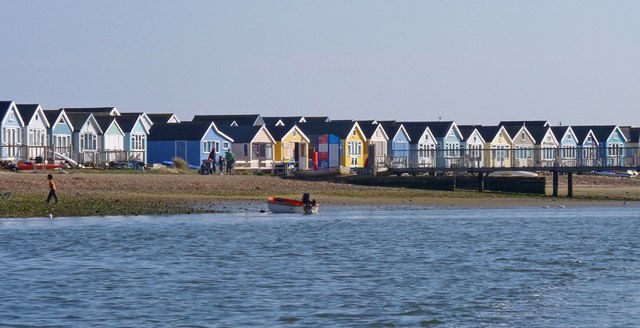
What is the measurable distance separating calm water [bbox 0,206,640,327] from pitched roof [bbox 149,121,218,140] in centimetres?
4201

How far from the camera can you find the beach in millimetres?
49406

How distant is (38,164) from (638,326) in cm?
5145

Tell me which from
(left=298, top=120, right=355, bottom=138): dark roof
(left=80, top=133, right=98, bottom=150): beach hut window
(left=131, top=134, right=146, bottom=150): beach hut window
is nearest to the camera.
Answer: (left=80, top=133, right=98, bottom=150): beach hut window

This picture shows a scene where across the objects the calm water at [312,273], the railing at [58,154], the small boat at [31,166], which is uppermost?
the railing at [58,154]

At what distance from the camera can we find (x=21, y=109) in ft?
269

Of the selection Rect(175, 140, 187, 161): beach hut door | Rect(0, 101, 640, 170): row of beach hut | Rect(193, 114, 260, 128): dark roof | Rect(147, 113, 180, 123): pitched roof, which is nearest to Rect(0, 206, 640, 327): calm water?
Rect(0, 101, 640, 170): row of beach hut

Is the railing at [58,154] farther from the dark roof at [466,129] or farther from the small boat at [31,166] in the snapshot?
the dark roof at [466,129]

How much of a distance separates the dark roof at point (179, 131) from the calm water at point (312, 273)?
4202cm

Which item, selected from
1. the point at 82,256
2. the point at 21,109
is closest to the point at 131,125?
the point at 21,109

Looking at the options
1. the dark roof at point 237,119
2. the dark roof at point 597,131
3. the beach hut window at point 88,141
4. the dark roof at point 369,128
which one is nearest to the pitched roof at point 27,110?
the beach hut window at point 88,141

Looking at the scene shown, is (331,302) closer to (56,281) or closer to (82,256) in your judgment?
(56,281)

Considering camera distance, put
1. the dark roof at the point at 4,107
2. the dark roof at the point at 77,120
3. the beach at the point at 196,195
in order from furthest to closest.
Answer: the dark roof at the point at 77,120, the dark roof at the point at 4,107, the beach at the point at 196,195

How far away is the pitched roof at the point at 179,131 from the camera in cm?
9306

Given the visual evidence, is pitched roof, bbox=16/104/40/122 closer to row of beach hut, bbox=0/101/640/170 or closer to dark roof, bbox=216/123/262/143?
row of beach hut, bbox=0/101/640/170
